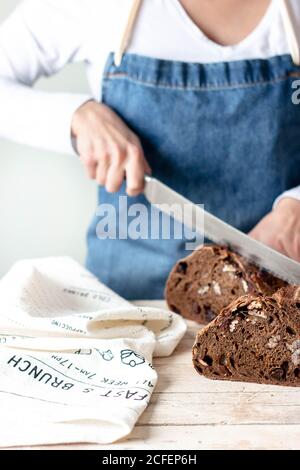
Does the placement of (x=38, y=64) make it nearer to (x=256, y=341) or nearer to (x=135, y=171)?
(x=135, y=171)

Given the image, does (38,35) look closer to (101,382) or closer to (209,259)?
(209,259)

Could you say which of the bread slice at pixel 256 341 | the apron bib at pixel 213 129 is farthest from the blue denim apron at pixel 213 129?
the bread slice at pixel 256 341

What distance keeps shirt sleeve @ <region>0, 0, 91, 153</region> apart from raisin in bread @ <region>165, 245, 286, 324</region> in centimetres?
28

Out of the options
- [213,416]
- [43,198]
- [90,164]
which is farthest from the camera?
[43,198]

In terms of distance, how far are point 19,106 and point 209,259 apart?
1.30 ft

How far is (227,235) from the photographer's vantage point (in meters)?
1.10

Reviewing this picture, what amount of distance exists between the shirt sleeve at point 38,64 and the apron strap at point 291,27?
309mm

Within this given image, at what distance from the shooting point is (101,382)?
2.96 ft

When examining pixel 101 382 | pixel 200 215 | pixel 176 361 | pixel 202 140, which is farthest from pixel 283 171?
pixel 101 382

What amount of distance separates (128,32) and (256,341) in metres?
0.54

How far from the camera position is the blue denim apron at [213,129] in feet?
4.09

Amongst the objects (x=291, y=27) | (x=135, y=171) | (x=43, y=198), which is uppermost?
(x=291, y=27)

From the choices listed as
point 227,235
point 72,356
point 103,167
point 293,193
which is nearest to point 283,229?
point 293,193

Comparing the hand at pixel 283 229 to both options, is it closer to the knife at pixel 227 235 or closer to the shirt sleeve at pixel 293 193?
the shirt sleeve at pixel 293 193
